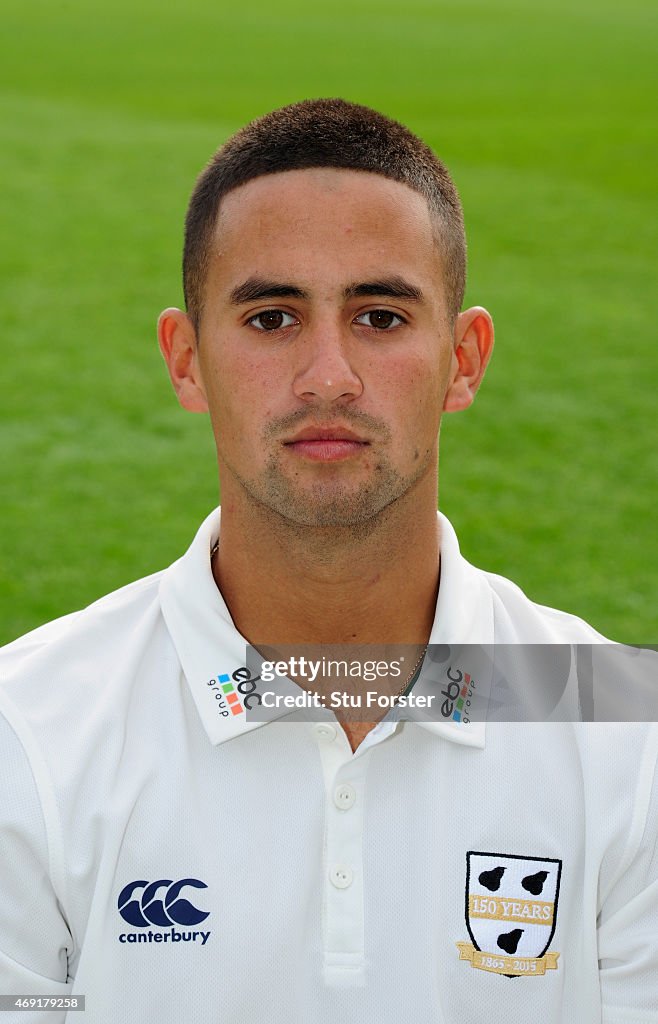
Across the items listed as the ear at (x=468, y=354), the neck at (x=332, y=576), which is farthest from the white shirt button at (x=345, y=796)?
the ear at (x=468, y=354)

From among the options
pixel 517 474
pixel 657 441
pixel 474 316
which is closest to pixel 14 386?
pixel 517 474

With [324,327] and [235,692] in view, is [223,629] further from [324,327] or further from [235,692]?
[324,327]

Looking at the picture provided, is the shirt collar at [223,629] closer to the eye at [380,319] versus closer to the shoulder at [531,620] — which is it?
the shoulder at [531,620]

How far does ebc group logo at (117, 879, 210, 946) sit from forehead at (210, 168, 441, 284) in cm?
71

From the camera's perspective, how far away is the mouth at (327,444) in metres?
1.50

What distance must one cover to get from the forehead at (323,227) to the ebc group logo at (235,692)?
477 millimetres

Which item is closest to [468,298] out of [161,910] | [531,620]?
[531,620]

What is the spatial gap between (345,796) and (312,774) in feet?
0.16

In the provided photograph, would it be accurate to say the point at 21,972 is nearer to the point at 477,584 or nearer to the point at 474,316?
the point at 477,584

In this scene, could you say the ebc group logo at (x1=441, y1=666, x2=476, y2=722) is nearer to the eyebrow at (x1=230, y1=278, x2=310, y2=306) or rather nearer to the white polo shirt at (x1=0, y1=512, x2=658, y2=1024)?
the white polo shirt at (x1=0, y1=512, x2=658, y2=1024)

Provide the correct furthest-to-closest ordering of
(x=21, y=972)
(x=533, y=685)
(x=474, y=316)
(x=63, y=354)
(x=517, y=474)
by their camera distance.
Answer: (x=63, y=354) → (x=517, y=474) → (x=474, y=316) → (x=533, y=685) → (x=21, y=972)

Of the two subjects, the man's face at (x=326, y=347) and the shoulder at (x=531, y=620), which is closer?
the man's face at (x=326, y=347)

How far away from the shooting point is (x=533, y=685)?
5.26 ft

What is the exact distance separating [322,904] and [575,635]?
460mm
